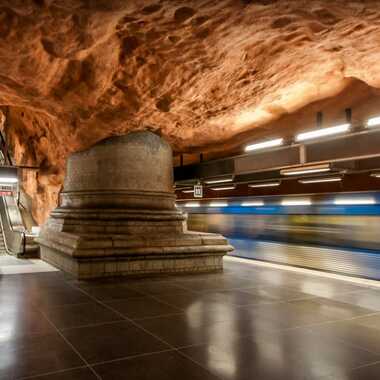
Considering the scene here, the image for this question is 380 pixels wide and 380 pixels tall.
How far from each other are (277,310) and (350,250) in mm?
4133

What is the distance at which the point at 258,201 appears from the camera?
11648 mm

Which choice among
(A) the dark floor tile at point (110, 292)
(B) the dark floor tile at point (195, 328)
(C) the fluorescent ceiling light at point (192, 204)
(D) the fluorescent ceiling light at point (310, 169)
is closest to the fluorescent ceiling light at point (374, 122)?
(D) the fluorescent ceiling light at point (310, 169)

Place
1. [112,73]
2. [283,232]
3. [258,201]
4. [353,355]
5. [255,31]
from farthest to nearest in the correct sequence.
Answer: [258,201] < [283,232] < [112,73] < [255,31] < [353,355]

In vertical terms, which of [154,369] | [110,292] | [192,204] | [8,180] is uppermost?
[8,180]

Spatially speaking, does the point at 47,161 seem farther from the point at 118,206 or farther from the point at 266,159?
the point at 266,159

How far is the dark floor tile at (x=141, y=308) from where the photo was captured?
165 inches

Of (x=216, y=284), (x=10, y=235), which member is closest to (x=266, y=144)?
(x=216, y=284)

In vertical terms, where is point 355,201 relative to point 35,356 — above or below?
above

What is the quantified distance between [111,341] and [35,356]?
0.65 meters

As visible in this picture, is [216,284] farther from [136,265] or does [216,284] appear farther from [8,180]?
[8,180]

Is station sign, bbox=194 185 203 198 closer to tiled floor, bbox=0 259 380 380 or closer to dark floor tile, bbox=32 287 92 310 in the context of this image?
tiled floor, bbox=0 259 380 380

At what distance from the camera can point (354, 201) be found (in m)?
8.46

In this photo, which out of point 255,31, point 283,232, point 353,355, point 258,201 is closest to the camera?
point 353,355

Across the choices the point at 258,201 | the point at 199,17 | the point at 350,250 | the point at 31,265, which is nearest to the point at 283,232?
the point at 258,201
